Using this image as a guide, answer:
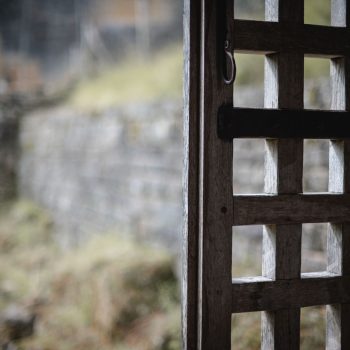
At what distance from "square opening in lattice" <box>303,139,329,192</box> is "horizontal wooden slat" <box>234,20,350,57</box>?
194 cm

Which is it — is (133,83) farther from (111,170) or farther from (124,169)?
(124,169)

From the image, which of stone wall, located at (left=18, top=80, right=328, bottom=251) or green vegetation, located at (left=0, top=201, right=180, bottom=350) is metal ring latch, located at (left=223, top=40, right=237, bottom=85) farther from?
green vegetation, located at (left=0, top=201, right=180, bottom=350)

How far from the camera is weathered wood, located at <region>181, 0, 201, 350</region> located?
188 cm

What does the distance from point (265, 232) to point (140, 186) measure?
4.58 meters

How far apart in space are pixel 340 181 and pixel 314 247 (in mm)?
1966

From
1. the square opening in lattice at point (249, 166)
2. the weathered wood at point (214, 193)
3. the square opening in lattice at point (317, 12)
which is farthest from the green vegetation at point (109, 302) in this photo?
the square opening in lattice at point (317, 12)

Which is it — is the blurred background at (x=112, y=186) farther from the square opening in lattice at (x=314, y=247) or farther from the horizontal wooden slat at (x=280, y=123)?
the horizontal wooden slat at (x=280, y=123)

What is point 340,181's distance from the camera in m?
2.08

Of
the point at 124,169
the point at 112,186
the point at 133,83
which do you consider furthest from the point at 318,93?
the point at 133,83

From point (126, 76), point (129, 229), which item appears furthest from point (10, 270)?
point (126, 76)

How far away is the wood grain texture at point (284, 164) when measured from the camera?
1933 mm

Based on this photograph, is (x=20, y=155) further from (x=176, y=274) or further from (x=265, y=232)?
(x=265, y=232)

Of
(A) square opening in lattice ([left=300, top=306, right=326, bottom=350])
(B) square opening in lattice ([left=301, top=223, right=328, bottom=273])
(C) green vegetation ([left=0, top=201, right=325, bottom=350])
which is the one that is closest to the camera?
(A) square opening in lattice ([left=300, top=306, right=326, bottom=350])

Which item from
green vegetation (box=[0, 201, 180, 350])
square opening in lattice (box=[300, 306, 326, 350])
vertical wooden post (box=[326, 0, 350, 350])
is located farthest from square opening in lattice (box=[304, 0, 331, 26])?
vertical wooden post (box=[326, 0, 350, 350])
